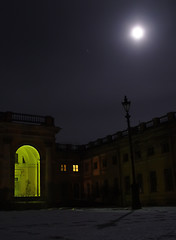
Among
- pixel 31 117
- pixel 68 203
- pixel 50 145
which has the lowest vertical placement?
pixel 68 203

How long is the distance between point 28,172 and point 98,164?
11125 millimetres

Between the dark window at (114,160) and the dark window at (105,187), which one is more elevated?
the dark window at (114,160)

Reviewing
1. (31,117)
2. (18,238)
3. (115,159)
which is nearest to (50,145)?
(31,117)

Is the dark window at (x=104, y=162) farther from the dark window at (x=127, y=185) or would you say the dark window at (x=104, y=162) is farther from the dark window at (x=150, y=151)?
the dark window at (x=150, y=151)

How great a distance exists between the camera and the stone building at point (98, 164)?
3095 centimetres

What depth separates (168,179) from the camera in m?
30.8

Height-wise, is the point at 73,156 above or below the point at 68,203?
above

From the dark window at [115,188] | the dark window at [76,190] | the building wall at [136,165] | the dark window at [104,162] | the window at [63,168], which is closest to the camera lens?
the building wall at [136,165]

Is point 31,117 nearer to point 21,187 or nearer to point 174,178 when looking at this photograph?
point 21,187

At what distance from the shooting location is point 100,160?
43.2 m

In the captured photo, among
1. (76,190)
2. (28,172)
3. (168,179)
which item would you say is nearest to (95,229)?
(168,179)

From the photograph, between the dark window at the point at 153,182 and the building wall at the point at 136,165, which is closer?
the building wall at the point at 136,165

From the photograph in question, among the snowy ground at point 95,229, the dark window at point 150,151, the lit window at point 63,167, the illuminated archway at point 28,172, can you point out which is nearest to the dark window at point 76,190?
the lit window at point 63,167

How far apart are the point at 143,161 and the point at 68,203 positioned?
9991 mm
